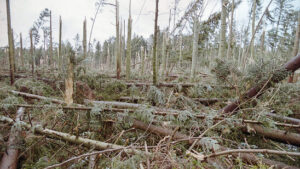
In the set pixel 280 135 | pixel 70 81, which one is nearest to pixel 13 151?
pixel 70 81

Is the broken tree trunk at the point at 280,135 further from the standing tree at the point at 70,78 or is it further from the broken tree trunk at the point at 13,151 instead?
the broken tree trunk at the point at 13,151

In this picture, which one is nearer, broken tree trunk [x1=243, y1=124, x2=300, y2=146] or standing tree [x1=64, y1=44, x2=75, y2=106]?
broken tree trunk [x1=243, y1=124, x2=300, y2=146]

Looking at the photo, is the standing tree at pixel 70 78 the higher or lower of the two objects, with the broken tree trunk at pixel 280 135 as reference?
higher

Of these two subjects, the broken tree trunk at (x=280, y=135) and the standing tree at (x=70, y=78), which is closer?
the broken tree trunk at (x=280, y=135)

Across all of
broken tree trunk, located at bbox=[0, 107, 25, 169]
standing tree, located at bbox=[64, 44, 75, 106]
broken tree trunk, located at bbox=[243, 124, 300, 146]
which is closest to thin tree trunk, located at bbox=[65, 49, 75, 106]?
standing tree, located at bbox=[64, 44, 75, 106]

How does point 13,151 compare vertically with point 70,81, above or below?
below

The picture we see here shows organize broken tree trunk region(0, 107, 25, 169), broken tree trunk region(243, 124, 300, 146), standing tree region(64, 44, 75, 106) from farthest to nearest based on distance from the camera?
standing tree region(64, 44, 75, 106)
broken tree trunk region(243, 124, 300, 146)
broken tree trunk region(0, 107, 25, 169)

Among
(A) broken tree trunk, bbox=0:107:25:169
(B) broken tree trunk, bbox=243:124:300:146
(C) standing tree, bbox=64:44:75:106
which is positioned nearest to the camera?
(A) broken tree trunk, bbox=0:107:25:169

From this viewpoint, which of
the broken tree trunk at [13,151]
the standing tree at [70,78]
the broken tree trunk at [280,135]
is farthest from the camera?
the standing tree at [70,78]

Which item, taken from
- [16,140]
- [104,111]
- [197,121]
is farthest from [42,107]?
[197,121]

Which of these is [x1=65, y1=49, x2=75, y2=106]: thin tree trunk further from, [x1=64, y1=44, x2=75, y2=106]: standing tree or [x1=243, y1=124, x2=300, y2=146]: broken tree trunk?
[x1=243, y1=124, x2=300, y2=146]: broken tree trunk

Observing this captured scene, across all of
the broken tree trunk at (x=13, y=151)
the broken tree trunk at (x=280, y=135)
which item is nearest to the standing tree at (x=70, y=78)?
the broken tree trunk at (x=13, y=151)

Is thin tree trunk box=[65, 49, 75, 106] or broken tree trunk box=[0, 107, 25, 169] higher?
thin tree trunk box=[65, 49, 75, 106]

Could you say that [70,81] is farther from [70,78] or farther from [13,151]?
[13,151]
